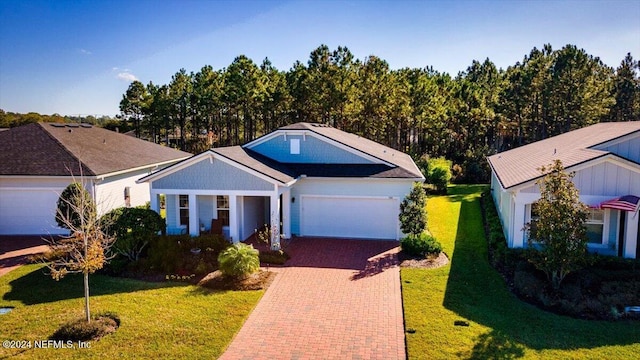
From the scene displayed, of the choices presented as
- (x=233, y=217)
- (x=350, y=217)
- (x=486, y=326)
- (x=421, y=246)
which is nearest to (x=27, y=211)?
(x=233, y=217)

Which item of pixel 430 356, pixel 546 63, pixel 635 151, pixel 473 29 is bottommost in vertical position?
pixel 430 356

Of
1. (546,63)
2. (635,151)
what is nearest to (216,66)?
(546,63)

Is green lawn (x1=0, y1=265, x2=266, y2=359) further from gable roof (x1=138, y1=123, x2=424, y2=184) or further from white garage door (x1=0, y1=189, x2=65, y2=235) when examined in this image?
gable roof (x1=138, y1=123, x2=424, y2=184)

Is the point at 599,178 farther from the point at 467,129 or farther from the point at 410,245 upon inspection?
the point at 467,129

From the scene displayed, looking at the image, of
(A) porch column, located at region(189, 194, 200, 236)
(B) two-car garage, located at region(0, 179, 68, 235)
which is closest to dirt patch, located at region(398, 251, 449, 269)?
(A) porch column, located at region(189, 194, 200, 236)

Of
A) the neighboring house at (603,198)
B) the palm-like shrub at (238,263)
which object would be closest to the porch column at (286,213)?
the palm-like shrub at (238,263)

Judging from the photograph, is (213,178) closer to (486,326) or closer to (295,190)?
(295,190)
